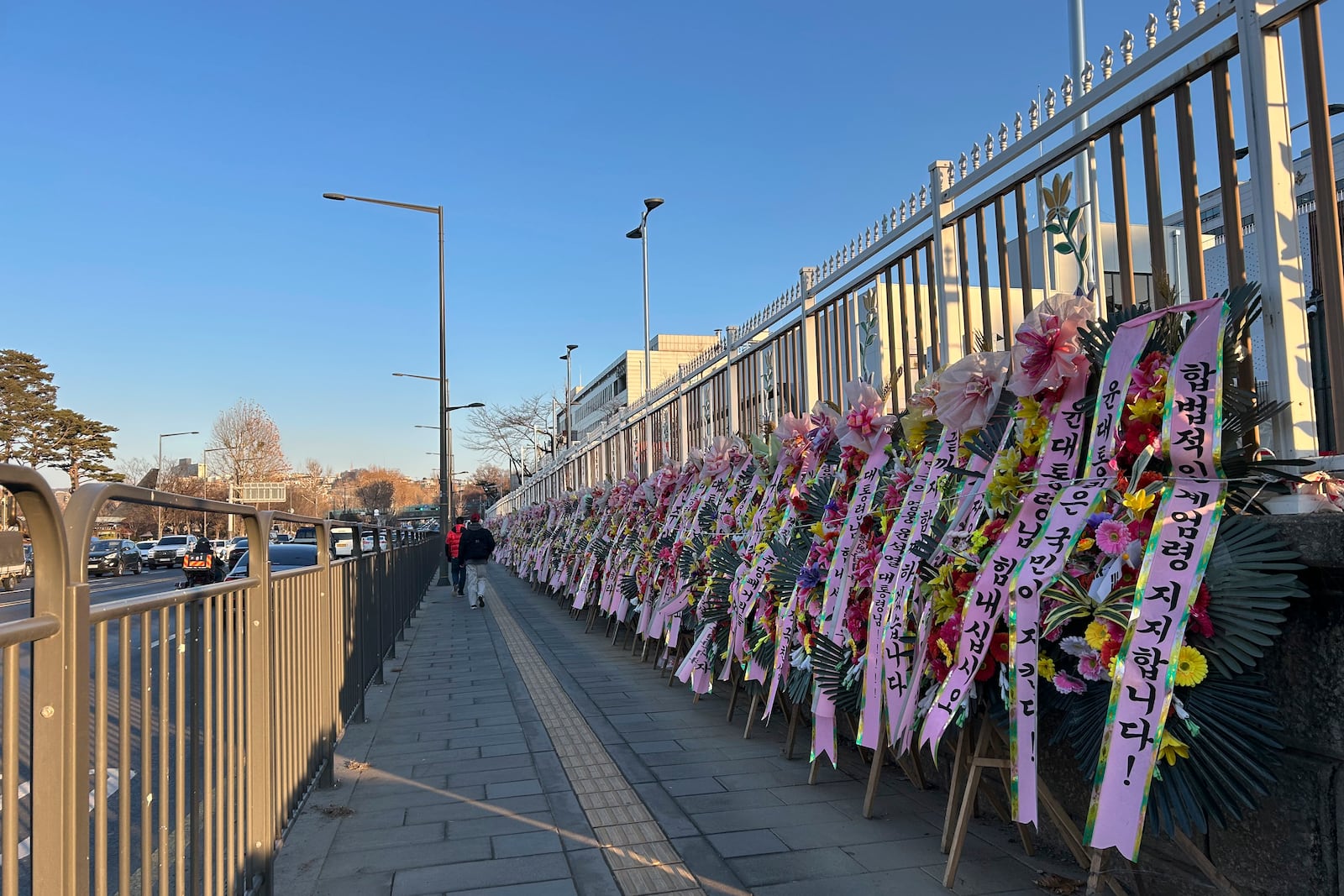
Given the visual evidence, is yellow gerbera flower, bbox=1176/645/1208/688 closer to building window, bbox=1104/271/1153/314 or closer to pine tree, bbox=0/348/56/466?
building window, bbox=1104/271/1153/314

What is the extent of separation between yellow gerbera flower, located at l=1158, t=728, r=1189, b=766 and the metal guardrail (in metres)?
2.47

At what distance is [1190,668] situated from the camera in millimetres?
2361

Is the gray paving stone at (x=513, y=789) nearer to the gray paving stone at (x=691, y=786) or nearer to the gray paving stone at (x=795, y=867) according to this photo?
the gray paving stone at (x=691, y=786)

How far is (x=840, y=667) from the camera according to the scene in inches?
154

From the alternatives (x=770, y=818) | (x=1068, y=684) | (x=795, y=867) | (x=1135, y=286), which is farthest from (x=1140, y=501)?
(x=770, y=818)

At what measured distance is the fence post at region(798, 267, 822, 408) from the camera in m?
6.77

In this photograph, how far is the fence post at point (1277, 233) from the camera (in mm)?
2840

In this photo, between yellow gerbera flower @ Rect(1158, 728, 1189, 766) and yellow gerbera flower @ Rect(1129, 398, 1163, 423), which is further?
yellow gerbera flower @ Rect(1129, 398, 1163, 423)

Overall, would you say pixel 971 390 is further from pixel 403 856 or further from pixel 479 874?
pixel 403 856

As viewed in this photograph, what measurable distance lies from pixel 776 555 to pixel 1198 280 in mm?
2456

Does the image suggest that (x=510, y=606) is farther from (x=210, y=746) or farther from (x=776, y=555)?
(x=210, y=746)

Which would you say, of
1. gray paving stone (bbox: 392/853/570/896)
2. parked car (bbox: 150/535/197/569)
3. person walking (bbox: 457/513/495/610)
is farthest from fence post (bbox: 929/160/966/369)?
parked car (bbox: 150/535/197/569)

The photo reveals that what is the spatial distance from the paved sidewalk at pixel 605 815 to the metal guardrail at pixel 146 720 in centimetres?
51

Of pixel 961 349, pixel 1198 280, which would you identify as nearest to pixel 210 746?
pixel 1198 280
